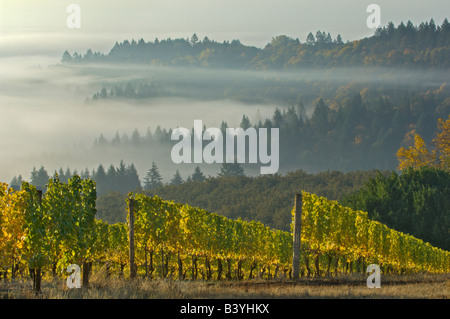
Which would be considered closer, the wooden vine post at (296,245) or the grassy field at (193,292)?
the grassy field at (193,292)

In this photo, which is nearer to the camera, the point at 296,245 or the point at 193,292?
the point at 193,292

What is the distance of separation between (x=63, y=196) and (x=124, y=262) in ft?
67.3

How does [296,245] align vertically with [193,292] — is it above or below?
above

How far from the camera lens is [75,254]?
23.2 meters

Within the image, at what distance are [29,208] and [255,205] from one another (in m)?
160

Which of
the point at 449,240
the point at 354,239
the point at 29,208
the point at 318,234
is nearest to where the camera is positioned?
the point at 29,208

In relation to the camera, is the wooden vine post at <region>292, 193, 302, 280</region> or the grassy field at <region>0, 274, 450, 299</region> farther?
the wooden vine post at <region>292, 193, 302, 280</region>
